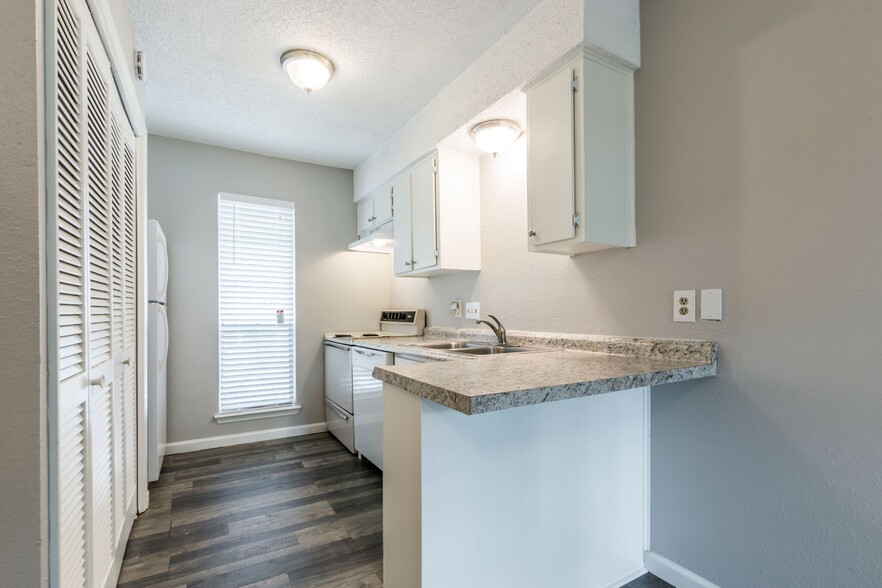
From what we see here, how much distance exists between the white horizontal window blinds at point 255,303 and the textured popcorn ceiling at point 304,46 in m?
0.67

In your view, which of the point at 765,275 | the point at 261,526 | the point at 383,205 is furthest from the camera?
the point at 383,205

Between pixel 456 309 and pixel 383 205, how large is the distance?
114 centimetres

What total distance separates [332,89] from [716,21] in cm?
200

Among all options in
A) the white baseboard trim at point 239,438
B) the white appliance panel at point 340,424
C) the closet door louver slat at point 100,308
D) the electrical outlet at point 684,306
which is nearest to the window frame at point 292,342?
the white baseboard trim at point 239,438

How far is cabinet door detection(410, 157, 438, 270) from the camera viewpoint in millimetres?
2709

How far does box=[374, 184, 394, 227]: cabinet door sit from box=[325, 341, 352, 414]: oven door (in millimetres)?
1101

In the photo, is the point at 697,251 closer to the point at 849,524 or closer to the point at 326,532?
the point at 849,524

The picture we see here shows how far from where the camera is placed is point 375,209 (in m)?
3.57

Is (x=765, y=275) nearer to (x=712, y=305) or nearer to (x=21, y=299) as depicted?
(x=712, y=305)

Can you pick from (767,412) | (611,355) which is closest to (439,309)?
(611,355)

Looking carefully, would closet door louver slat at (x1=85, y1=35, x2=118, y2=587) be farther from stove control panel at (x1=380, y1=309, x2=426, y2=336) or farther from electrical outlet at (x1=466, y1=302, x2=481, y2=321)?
stove control panel at (x1=380, y1=309, x2=426, y2=336)

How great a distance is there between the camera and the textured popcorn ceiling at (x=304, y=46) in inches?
73.4

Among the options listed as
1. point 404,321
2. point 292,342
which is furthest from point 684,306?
point 292,342

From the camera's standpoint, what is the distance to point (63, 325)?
1000 mm
